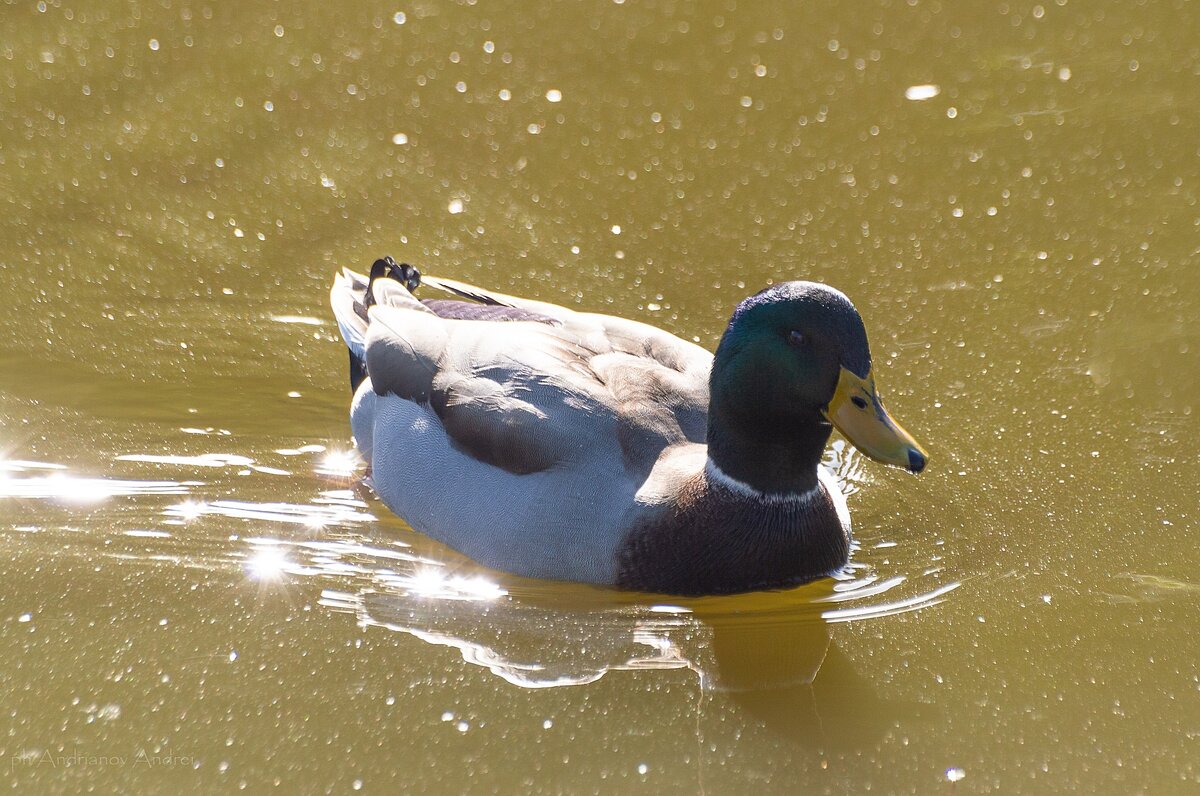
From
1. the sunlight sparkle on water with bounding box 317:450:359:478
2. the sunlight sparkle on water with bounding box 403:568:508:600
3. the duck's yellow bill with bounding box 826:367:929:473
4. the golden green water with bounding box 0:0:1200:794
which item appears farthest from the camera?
the sunlight sparkle on water with bounding box 317:450:359:478

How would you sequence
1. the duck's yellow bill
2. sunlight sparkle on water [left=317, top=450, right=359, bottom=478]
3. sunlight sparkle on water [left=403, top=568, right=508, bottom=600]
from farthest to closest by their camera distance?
sunlight sparkle on water [left=317, top=450, right=359, bottom=478] < sunlight sparkle on water [left=403, top=568, right=508, bottom=600] < the duck's yellow bill

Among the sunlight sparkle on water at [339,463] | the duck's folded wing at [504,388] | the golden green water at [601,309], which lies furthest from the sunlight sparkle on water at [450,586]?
the sunlight sparkle on water at [339,463]

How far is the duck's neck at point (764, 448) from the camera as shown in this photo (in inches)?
176

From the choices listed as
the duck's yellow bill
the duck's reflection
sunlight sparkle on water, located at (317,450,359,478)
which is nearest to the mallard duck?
the duck's yellow bill

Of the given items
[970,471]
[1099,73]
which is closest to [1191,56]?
[1099,73]

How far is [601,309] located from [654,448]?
1.71 m

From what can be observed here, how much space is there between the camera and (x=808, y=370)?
13.9 feet

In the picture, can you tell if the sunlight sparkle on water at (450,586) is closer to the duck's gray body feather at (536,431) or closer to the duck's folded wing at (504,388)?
the duck's gray body feather at (536,431)

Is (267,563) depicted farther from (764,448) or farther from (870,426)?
(870,426)

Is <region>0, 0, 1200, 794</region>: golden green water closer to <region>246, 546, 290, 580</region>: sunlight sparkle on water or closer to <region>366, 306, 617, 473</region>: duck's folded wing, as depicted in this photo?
<region>246, 546, 290, 580</region>: sunlight sparkle on water

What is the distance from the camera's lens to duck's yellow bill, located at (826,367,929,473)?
165 inches

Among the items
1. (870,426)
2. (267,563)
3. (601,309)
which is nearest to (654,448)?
(870,426)

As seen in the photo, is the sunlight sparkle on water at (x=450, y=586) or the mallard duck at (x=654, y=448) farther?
the sunlight sparkle on water at (x=450, y=586)

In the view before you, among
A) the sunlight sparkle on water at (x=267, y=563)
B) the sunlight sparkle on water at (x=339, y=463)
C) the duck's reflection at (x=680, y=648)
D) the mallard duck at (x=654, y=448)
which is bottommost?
the duck's reflection at (x=680, y=648)
